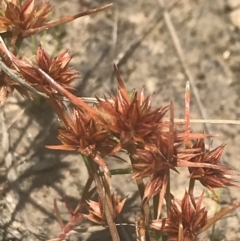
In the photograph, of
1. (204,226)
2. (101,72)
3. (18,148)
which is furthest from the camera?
(101,72)

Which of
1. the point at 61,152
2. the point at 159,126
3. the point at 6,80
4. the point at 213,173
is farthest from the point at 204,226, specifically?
the point at 61,152

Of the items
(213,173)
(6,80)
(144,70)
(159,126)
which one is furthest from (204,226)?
(144,70)

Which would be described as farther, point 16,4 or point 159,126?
point 16,4

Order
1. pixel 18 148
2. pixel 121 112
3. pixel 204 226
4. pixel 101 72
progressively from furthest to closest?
pixel 101 72, pixel 18 148, pixel 204 226, pixel 121 112

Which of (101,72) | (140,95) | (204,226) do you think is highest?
(101,72)

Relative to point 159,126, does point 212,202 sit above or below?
above

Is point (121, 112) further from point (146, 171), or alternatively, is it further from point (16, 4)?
point (16, 4)

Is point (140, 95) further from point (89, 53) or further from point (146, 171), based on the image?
point (89, 53)
